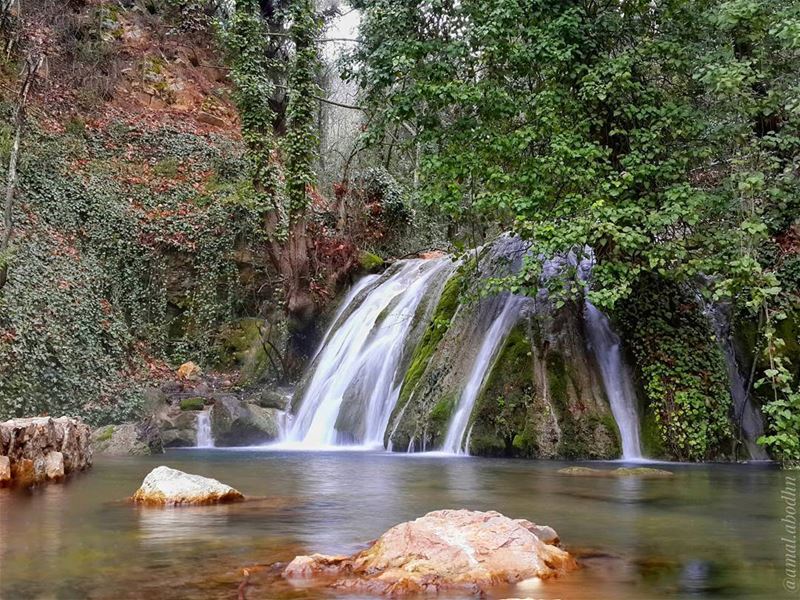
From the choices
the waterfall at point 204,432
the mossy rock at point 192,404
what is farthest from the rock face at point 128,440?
the mossy rock at point 192,404

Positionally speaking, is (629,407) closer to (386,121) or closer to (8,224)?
(386,121)

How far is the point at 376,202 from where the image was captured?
72.5ft

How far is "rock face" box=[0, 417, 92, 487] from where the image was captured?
8.71 m

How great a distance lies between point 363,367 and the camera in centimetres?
1542

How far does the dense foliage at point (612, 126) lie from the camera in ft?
36.3

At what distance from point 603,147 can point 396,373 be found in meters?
5.52

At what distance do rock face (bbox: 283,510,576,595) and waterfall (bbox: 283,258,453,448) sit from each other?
8909 millimetres

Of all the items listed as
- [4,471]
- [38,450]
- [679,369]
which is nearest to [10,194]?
[38,450]

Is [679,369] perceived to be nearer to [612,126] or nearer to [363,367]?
[612,126]

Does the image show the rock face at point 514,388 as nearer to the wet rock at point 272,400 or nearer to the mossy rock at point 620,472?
the mossy rock at point 620,472

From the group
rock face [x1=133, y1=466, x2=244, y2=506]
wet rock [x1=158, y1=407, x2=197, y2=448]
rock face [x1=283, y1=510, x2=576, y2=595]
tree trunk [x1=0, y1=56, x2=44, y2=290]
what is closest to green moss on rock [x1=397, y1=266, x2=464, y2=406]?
wet rock [x1=158, y1=407, x2=197, y2=448]

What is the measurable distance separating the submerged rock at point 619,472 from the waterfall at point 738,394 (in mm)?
2874

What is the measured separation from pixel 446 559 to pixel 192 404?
1128 centimetres

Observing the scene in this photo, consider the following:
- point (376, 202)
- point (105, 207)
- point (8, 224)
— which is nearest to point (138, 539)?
point (8, 224)
